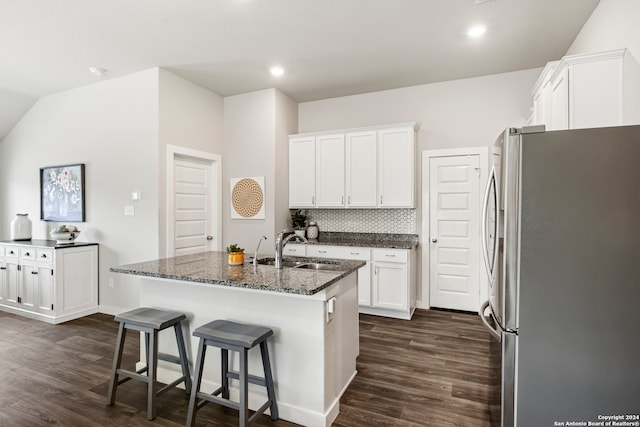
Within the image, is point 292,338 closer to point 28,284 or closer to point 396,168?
point 396,168

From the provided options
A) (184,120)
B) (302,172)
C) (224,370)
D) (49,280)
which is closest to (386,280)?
(302,172)

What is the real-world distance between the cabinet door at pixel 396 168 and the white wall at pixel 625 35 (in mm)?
1906

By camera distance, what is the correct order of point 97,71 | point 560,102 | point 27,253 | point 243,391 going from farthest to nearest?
point 27,253 → point 97,71 → point 560,102 → point 243,391

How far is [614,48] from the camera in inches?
92.3

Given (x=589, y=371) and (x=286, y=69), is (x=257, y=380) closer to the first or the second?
(x=589, y=371)

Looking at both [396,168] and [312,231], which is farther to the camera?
[312,231]

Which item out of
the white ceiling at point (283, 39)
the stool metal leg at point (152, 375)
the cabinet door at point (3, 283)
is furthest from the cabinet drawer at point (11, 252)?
the stool metal leg at point (152, 375)

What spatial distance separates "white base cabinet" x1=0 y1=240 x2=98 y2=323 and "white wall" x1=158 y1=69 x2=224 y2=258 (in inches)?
47.0

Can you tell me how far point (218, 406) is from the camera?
2.26m

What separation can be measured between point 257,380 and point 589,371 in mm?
1815

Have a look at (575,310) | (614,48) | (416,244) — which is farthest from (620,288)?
(416,244)

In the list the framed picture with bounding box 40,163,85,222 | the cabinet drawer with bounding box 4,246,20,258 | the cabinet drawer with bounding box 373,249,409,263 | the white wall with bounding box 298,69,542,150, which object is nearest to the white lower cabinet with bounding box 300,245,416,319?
the cabinet drawer with bounding box 373,249,409,263

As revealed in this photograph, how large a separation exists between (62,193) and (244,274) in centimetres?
399

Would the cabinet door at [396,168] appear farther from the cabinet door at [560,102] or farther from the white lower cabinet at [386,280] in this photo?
the cabinet door at [560,102]
